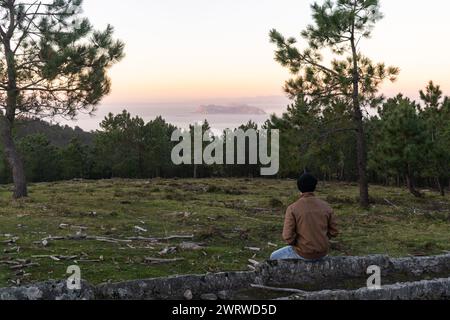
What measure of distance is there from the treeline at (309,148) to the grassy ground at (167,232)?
11.0 feet

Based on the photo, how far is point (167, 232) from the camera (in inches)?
495

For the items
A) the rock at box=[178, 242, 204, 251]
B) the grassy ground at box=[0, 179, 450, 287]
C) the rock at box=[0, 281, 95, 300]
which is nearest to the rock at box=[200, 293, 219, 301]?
the rock at box=[0, 281, 95, 300]

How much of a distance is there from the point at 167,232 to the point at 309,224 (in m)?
6.96

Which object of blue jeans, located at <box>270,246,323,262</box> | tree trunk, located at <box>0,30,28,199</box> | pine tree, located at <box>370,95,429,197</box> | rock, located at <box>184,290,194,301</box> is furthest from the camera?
pine tree, located at <box>370,95,429,197</box>

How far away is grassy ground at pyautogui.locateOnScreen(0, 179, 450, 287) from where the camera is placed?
8617mm

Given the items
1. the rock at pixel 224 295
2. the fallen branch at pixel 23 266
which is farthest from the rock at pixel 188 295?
the fallen branch at pixel 23 266

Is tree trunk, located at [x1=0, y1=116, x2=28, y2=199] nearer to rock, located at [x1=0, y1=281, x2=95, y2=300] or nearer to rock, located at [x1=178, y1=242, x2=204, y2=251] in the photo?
rock, located at [x1=178, y1=242, x2=204, y2=251]

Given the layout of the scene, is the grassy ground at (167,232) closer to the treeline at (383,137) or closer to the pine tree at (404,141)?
the treeline at (383,137)

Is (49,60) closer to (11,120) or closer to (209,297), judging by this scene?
(11,120)

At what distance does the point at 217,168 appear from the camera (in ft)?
197

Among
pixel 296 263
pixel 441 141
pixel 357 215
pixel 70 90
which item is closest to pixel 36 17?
pixel 70 90

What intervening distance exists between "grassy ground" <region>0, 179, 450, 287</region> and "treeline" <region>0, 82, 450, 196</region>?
3.34 meters

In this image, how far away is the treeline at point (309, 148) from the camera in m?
20.7
